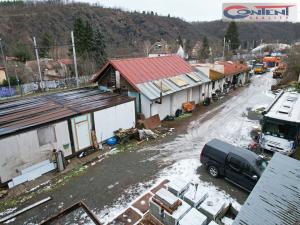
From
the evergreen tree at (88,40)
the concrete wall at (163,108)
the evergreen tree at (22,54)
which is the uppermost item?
the evergreen tree at (88,40)

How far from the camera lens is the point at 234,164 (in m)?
11.4

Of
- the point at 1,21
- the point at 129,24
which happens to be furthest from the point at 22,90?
the point at 129,24

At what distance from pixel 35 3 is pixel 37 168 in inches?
5407

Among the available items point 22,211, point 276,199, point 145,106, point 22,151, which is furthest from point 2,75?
point 276,199

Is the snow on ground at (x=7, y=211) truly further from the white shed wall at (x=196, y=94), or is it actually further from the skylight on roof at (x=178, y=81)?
the white shed wall at (x=196, y=94)

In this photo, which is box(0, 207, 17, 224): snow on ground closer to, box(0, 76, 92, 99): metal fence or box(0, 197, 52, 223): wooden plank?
box(0, 197, 52, 223): wooden plank

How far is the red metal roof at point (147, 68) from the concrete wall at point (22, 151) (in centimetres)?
834

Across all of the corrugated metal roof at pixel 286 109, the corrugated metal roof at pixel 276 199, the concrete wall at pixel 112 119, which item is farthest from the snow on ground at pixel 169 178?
the corrugated metal roof at pixel 286 109

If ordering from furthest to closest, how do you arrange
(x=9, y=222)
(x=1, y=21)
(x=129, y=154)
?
(x=1, y=21) < (x=129, y=154) < (x=9, y=222)

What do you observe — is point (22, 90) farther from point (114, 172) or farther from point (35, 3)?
point (35, 3)

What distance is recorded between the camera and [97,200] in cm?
1071

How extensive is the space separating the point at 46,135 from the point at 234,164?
11.0 m

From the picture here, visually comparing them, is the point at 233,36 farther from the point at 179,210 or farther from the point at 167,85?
the point at 179,210

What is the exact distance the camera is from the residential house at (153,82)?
19516 mm
